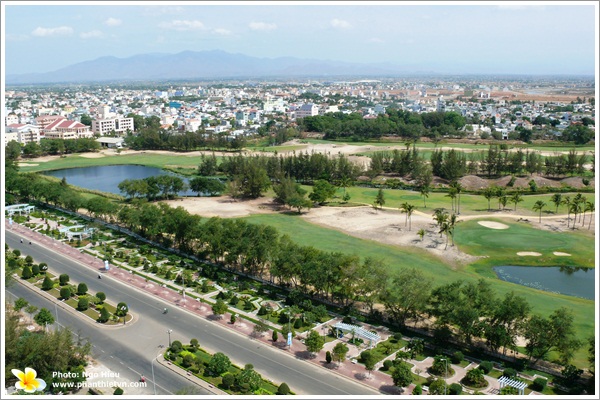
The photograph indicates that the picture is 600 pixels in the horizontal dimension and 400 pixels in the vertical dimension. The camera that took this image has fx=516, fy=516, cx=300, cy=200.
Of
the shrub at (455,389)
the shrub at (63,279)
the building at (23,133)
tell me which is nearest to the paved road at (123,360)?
the shrub at (63,279)

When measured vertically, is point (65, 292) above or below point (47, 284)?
below

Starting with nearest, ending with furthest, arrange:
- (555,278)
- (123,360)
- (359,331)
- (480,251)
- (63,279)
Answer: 1. (123,360)
2. (359,331)
3. (63,279)
4. (555,278)
5. (480,251)

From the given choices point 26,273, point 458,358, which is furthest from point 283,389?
point 26,273

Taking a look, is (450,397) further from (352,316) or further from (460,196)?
(460,196)

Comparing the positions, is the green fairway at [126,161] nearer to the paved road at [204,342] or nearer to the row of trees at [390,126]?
the row of trees at [390,126]

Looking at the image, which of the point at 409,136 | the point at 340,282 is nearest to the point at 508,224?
the point at 340,282

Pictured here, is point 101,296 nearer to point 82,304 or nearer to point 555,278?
point 82,304
